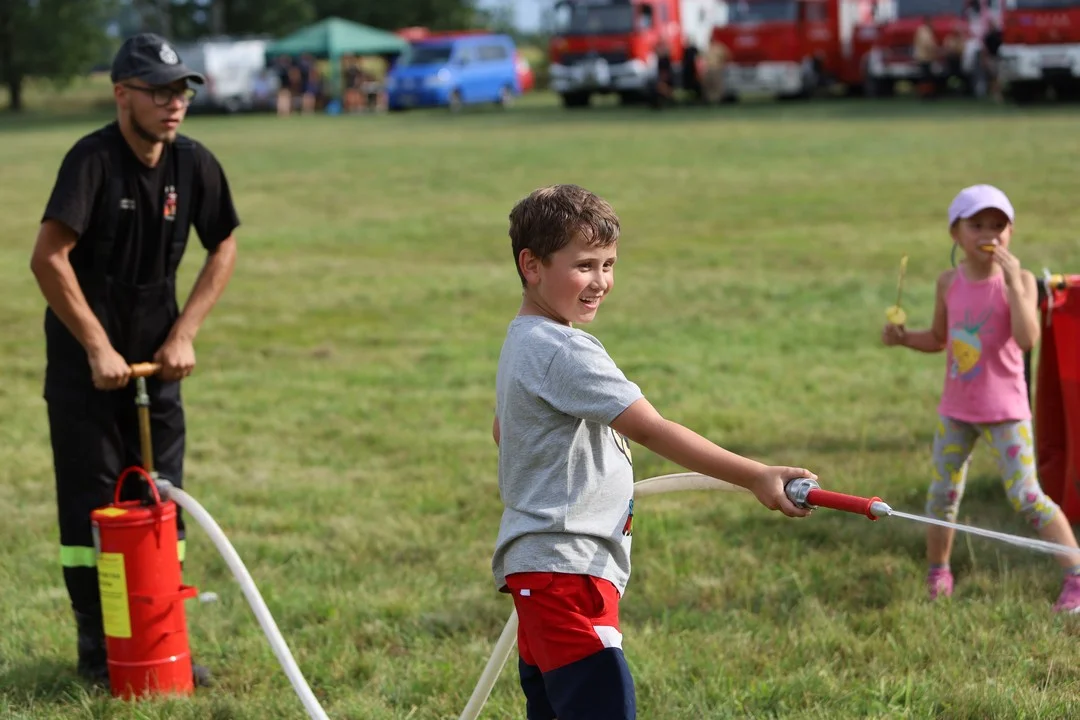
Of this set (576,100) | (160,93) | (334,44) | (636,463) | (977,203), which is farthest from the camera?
(334,44)

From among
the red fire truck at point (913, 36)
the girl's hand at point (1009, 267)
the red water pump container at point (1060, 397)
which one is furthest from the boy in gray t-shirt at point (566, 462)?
the red fire truck at point (913, 36)

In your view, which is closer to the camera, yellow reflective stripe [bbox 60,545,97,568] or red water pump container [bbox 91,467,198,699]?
red water pump container [bbox 91,467,198,699]

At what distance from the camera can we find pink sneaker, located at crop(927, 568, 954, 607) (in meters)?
5.08

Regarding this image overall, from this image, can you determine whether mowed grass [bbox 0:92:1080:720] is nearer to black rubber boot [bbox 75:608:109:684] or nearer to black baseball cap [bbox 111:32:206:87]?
black rubber boot [bbox 75:608:109:684]

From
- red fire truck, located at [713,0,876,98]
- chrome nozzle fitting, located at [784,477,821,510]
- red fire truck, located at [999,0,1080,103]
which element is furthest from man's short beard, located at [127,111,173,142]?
red fire truck, located at [713,0,876,98]

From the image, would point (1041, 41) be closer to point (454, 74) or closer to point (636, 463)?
point (454, 74)

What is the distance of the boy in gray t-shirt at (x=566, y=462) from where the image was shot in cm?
305

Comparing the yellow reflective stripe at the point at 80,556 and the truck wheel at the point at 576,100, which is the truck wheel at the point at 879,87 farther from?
the yellow reflective stripe at the point at 80,556

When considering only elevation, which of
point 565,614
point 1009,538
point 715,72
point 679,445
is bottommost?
point 565,614

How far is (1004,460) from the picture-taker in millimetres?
5047

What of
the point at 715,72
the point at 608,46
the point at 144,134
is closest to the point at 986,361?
the point at 144,134

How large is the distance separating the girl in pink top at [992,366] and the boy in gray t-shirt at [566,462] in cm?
226

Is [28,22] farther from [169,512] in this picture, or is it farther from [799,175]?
[169,512]

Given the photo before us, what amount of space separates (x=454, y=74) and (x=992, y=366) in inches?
1564
